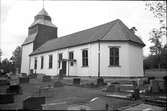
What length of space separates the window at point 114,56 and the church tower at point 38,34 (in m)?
22.4

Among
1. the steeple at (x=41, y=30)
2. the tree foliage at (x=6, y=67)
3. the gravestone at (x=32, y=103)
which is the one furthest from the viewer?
the tree foliage at (x=6, y=67)

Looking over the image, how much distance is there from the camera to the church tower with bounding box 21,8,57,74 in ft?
135

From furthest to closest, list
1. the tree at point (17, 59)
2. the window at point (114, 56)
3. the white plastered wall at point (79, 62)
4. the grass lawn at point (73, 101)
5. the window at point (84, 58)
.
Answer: the tree at point (17, 59) < the window at point (84, 58) < the white plastered wall at point (79, 62) < the window at point (114, 56) < the grass lawn at point (73, 101)

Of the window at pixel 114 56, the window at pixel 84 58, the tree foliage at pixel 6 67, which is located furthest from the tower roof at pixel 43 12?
the window at pixel 114 56

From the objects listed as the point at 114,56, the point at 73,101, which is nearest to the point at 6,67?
the point at 114,56

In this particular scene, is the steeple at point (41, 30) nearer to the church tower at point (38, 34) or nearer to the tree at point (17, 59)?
the church tower at point (38, 34)

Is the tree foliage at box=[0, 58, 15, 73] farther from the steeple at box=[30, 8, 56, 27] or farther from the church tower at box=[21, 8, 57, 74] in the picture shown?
the steeple at box=[30, 8, 56, 27]

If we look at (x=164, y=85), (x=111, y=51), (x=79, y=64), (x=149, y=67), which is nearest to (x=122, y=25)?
(x=111, y=51)

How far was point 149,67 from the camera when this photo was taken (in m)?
53.9

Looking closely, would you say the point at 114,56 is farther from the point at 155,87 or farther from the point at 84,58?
the point at 155,87

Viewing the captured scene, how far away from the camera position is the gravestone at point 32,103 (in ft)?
24.7

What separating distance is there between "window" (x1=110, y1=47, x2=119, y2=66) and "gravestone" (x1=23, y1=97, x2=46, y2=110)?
1612cm

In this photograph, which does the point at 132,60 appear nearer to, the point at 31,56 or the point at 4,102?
the point at 4,102

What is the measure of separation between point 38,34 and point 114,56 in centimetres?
2382
